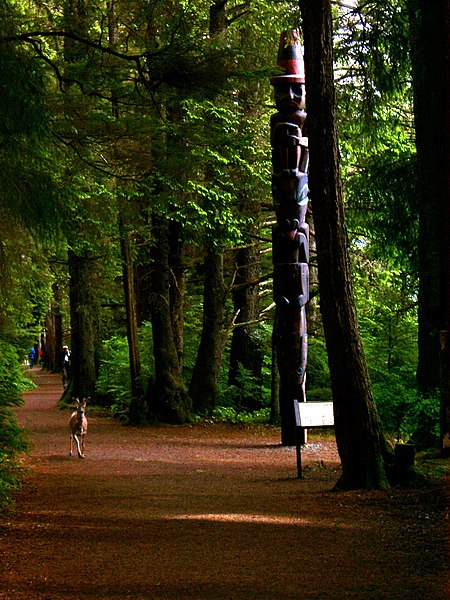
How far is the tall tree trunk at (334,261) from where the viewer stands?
10.3 m

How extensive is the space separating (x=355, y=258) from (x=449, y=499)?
46.1ft

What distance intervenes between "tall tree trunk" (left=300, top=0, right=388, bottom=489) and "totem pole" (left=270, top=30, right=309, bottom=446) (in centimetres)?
585

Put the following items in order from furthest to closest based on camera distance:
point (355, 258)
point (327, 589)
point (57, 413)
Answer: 1. point (57, 413)
2. point (355, 258)
3. point (327, 589)

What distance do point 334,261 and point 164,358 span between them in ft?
39.4

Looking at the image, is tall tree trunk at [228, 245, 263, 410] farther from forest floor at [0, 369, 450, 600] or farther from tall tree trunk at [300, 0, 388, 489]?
tall tree trunk at [300, 0, 388, 489]

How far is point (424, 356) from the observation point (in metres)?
12.6

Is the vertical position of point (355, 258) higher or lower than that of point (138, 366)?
higher

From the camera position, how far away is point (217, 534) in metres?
8.27

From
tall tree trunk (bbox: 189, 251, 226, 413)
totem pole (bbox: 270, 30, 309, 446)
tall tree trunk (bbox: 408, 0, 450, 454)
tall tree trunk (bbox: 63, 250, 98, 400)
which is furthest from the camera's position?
tall tree trunk (bbox: 63, 250, 98, 400)

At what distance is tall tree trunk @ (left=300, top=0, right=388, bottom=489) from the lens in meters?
10.3

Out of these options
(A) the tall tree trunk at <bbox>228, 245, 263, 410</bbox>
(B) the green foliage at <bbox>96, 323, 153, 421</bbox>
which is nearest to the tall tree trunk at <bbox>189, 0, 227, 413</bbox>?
(A) the tall tree trunk at <bbox>228, 245, 263, 410</bbox>

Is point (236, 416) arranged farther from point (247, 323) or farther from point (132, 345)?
point (132, 345)

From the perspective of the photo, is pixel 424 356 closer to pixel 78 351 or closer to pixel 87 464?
pixel 87 464

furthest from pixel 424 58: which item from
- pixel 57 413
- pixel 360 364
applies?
pixel 57 413
